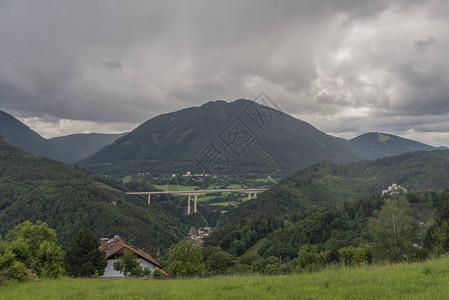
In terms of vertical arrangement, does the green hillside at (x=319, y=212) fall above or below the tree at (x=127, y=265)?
below

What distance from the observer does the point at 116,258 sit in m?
31.2

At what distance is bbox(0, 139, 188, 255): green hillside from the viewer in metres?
90.9

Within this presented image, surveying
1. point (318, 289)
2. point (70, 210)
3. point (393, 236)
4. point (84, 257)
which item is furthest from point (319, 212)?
point (70, 210)

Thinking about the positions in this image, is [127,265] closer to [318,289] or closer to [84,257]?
[84,257]

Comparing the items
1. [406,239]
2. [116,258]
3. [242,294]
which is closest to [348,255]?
[406,239]

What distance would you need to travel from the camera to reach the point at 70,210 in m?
97.5

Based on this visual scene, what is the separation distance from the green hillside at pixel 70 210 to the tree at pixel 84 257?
6276cm

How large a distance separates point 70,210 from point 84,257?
→ 3320 inches

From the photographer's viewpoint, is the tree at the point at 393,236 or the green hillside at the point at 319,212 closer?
the tree at the point at 393,236

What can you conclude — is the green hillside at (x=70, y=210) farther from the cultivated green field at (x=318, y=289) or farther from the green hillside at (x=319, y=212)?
the cultivated green field at (x=318, y=289)

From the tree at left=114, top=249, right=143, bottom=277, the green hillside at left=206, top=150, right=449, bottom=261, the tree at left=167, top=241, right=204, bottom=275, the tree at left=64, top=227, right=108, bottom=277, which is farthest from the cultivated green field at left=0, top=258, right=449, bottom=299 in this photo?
the green hillside at left=206, top=150, right=449, bottom=261

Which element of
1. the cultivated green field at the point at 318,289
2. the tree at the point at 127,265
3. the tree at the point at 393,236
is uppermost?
the cultivated green field at the point at 318,289

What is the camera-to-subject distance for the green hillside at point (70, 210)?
9094 centimetres

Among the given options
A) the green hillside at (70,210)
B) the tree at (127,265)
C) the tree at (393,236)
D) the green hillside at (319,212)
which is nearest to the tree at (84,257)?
the tree at (127,265)
